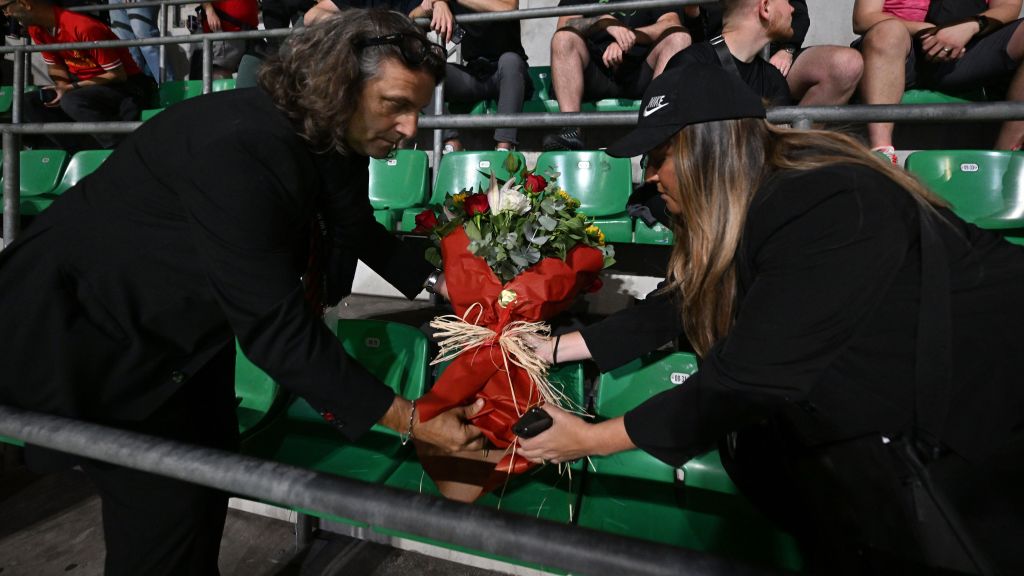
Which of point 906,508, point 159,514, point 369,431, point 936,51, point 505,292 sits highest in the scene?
point 936,51

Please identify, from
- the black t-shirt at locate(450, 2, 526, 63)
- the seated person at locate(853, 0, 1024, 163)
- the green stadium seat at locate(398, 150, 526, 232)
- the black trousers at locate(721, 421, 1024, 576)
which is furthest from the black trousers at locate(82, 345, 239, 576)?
the seated person at locate(853, 0, 1024, 163)

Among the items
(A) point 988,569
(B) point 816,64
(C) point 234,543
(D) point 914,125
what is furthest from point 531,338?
(D) point 914,125

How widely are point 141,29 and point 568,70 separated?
18.1 ft

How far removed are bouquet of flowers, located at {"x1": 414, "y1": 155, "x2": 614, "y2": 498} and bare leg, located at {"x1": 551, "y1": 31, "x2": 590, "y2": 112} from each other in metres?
2.17

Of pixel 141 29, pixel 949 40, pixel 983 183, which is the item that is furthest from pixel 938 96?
pixel 141 29

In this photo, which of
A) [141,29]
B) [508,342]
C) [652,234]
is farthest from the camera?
[141,29]

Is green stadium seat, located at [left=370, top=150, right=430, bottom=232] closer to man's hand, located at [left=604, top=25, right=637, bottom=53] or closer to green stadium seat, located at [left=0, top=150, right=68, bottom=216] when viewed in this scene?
man's hand, located at [left=604, top=25, right=637, bottom=53]

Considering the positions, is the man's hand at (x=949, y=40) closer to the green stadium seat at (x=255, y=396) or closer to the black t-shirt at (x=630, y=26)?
the black t-shirt at (x=630, y=26)

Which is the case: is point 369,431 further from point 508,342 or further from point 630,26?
point 630,26

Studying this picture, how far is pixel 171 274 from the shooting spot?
120cm

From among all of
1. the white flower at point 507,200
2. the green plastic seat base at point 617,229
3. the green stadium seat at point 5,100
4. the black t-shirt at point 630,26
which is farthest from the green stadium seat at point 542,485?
the green stadium seat at point 5,100

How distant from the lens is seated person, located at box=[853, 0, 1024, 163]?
→ 123 inches

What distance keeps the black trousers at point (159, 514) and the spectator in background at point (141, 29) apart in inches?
237

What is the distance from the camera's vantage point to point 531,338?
5.37 ft
